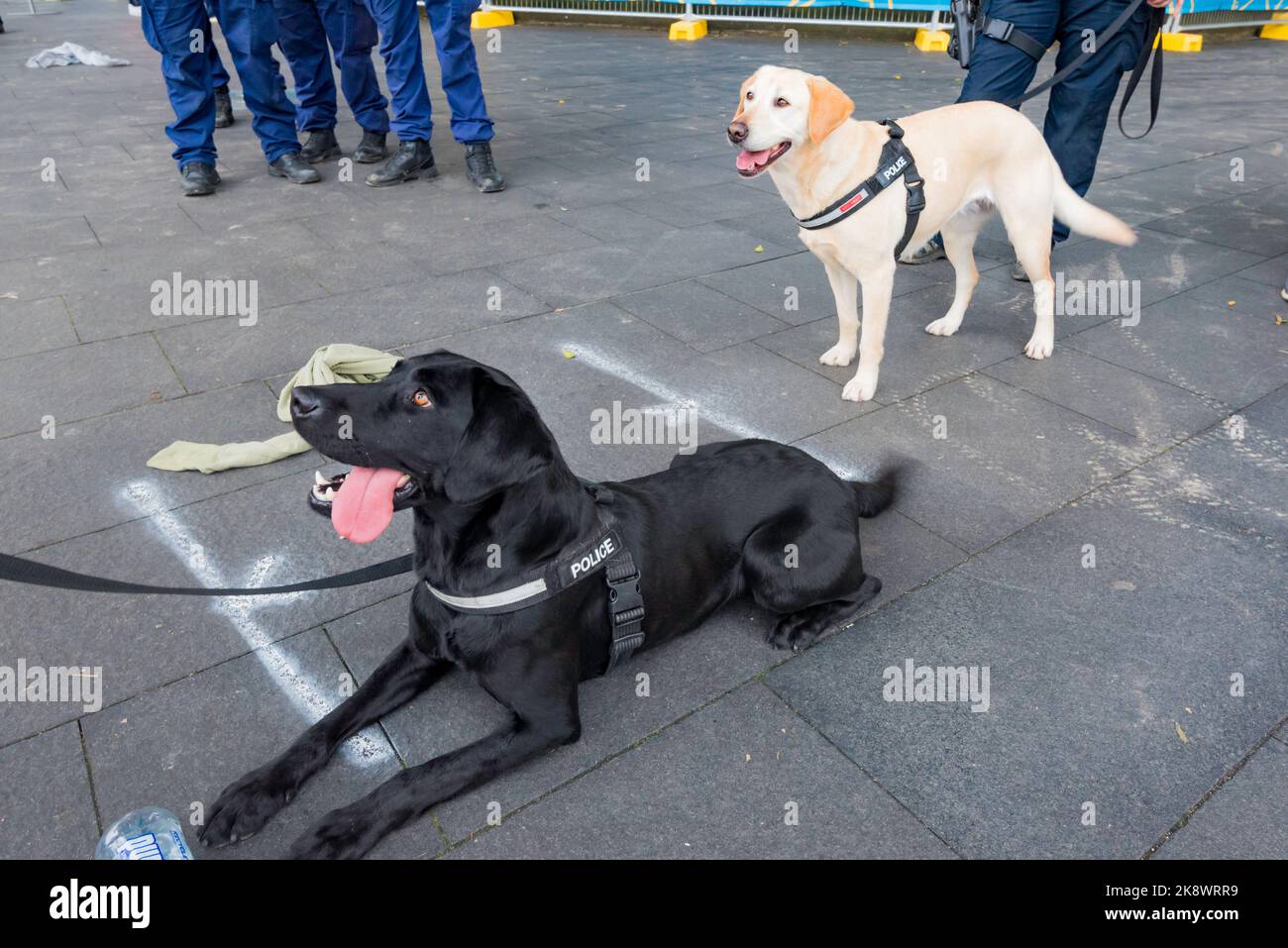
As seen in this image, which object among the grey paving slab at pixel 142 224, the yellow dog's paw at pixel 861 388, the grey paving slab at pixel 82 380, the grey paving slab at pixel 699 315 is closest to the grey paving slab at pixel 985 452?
the yellow dog's paw at pixel 861 388

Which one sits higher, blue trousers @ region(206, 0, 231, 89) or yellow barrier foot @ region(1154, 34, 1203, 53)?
blue trousers @ region(206, 0, 231, 89)

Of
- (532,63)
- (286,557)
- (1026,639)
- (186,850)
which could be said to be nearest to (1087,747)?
(1026,639)

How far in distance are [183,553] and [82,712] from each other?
791mm

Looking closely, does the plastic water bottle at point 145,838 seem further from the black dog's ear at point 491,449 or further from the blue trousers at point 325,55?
the blue trousers at point 325,55

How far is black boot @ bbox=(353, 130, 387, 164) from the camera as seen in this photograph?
26.0ft

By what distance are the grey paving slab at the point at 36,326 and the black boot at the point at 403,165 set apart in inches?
114

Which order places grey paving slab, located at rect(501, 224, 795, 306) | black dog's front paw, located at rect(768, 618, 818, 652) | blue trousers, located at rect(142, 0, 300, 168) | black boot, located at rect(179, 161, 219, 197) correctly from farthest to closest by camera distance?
black boot, located at rect(179, 161, 219, 197) < blue trousers, located at rect(142, 0, 300, 168) < grey paving slab, located at rect(501, 224, 795, 306) < black dog's front paw, located at rect(768, 618, 818, 652)

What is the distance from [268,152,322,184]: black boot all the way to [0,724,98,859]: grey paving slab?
6029 millimetres

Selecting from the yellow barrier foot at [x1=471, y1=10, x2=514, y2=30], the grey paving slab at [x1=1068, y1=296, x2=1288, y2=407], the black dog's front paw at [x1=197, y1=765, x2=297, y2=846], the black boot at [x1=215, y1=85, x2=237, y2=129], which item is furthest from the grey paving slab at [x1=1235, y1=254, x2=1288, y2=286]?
the yellow barrier foot at [x1=471, y1=10, x2=514, y2=30]

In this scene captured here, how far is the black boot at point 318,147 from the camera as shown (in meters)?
7.93

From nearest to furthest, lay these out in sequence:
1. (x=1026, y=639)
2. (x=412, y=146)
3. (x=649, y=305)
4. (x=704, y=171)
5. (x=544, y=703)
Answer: (x=544, y=703)
(x=1026, y=639)
(x=649, y=305)
(x=412, y=146)
(x=704, y=171)

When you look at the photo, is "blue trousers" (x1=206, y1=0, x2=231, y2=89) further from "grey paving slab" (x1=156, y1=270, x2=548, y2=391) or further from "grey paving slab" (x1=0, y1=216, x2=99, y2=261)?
"grey paving slab" (x1=156, y1=270, x2=548, y2=391)

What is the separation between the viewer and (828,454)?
3.80 m
